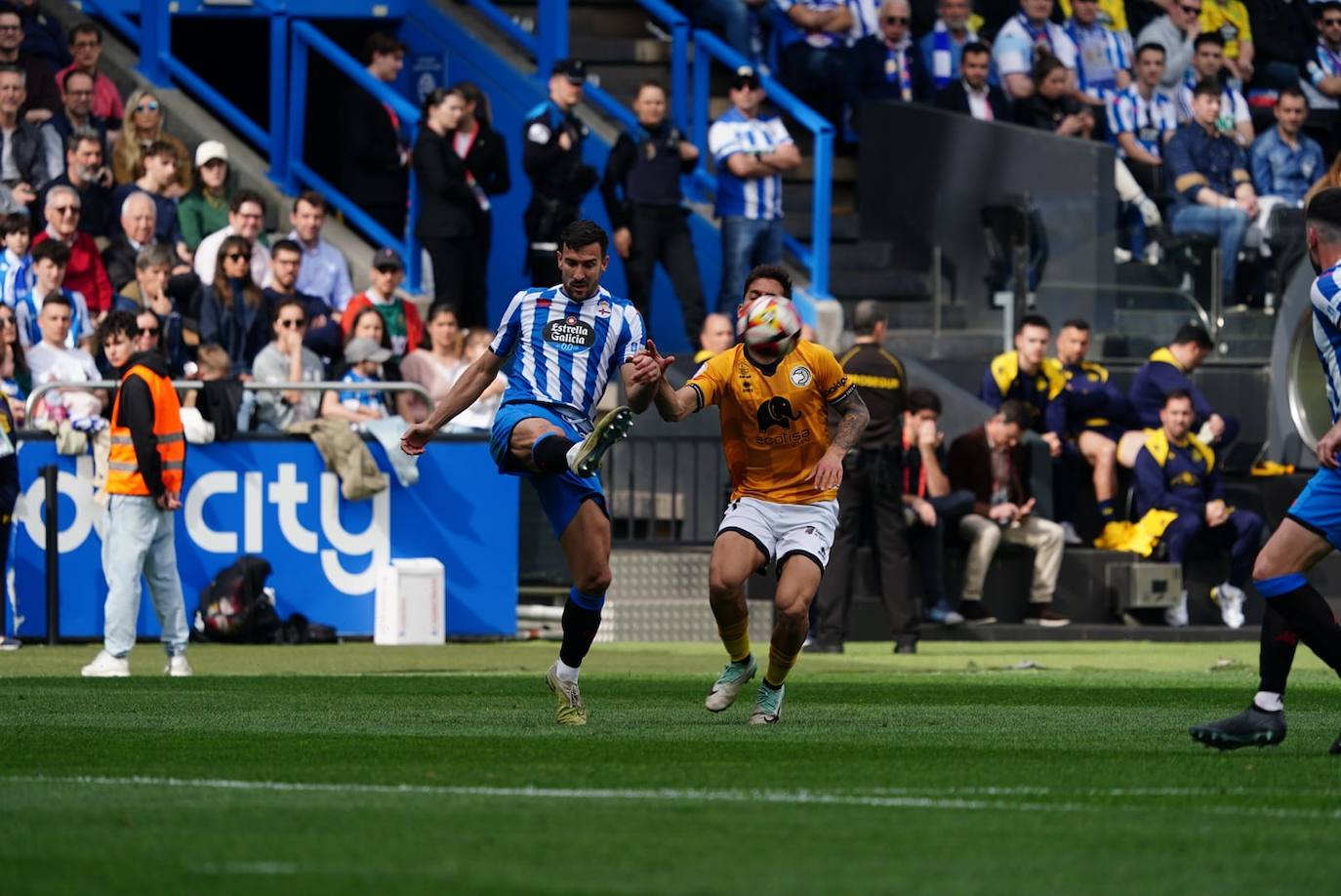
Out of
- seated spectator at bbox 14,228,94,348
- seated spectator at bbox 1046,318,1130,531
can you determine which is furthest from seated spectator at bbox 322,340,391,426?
seated spectator at bbox 1046,318,1130,531

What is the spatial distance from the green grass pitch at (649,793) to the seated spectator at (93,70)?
8105 millimetres

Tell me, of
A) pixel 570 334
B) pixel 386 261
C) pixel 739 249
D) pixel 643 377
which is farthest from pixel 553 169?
pixel 643 377

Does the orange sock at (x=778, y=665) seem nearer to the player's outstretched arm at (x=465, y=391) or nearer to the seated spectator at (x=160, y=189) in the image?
the player's outstretched arm at (x=465, y=391)

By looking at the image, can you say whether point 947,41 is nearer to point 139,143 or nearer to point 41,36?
point 139,143

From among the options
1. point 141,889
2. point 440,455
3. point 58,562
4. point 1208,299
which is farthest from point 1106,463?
point 141,889

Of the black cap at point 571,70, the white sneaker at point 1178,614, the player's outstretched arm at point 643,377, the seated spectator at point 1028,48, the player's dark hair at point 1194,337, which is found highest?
the seated spectator at point 1028,48

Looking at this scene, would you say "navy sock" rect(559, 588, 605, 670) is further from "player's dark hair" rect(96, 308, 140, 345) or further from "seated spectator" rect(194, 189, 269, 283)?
"seated spectator" rect(194, 189, 269, 283)

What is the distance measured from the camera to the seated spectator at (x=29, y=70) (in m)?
20.8

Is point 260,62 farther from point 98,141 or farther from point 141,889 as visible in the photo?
point 141,889

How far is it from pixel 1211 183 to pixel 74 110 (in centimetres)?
1045

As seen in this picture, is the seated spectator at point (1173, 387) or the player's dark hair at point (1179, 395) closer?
the player's dark hair at point (1179, 395)

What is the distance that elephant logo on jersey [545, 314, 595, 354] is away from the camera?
1127cm

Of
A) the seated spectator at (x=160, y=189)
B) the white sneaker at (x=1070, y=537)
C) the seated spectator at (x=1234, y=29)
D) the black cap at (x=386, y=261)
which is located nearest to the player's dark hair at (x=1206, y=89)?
the seated spectator at (x=1234, y=29)

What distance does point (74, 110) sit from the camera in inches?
815
